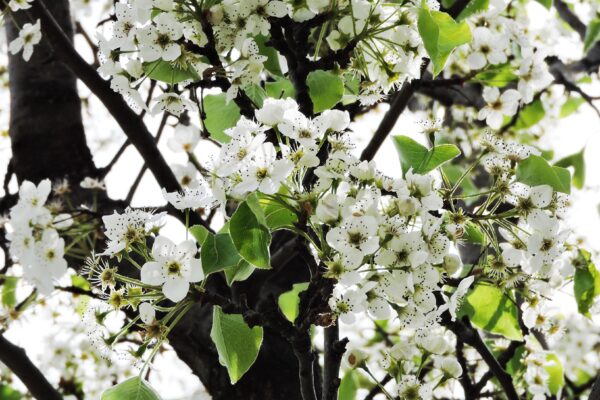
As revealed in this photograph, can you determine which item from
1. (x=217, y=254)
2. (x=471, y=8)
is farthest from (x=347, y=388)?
(x=471, y=8)

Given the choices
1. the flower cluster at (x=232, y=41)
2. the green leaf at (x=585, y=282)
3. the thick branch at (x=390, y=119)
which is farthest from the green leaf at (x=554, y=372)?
the flower cluster at (x=232, y=41)

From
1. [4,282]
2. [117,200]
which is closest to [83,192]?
[117,200]

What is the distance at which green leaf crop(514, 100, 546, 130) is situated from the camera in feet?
9.18

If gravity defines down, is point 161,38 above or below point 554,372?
above

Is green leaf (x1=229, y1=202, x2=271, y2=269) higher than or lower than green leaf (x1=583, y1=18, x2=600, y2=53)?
higher

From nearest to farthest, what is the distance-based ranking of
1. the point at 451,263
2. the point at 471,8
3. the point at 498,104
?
the point at 451,263 < the point at 471,8 < the point at 498,104

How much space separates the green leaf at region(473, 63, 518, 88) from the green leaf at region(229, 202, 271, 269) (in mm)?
1026

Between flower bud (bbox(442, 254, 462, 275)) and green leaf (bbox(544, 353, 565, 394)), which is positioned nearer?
flower bud (bbox(442, 254, 462, 275))

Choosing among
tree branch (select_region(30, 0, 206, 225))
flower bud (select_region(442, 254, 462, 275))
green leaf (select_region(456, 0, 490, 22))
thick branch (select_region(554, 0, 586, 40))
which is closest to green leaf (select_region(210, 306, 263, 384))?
flower bud (select_region(442, 254, 462, 275))

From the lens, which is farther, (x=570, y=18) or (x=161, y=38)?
(x=570, y=18)

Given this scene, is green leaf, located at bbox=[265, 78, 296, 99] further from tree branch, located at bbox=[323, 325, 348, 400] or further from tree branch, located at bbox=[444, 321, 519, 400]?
tree branch, located at bbox=[444, 321, 519, 400]

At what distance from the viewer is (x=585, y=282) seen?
62.4 inches

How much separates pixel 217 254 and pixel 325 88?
1.29 feet

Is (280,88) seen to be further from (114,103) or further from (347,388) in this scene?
(347,388)
